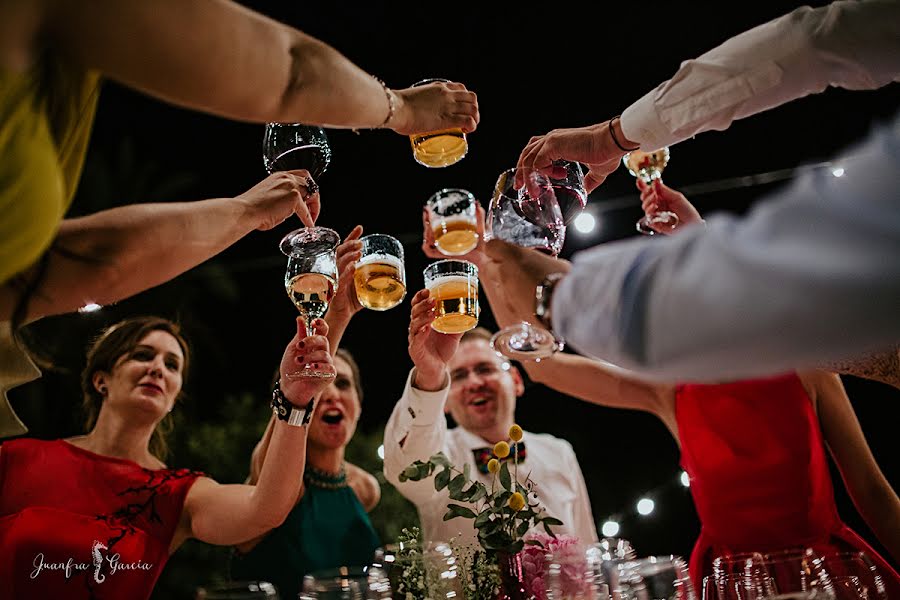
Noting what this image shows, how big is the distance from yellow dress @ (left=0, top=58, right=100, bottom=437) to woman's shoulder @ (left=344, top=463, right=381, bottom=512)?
192 cm

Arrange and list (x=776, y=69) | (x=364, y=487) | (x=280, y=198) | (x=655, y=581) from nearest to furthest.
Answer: (x=655, y=581), (x=776, y=69), (x=280, y=198), (x=364, y=487)

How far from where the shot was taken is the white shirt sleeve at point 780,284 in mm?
759

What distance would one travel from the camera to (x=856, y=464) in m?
1.90

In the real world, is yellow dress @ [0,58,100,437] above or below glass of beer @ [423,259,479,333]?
below

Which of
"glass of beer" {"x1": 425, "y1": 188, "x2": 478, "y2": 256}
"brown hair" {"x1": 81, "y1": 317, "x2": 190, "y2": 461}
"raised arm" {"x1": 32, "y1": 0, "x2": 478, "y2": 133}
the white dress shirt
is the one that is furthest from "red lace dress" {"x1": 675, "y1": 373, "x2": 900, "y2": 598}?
"brown hair" {"x1": 81, "y1": 317, "x2": 190, "y2": 461}

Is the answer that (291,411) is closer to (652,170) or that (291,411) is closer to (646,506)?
(652,170)

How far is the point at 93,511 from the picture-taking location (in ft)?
5.59

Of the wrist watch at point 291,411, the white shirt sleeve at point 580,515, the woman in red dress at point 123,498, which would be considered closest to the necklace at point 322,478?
the woman in red dress at point 123,498

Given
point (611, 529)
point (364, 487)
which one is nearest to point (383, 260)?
point (364, 487)

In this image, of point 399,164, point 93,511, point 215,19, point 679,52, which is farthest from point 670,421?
point 399,164

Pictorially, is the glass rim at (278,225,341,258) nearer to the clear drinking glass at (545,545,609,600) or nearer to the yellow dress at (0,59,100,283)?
the yellow dress at (0,59,100,283)

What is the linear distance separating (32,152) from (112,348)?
1.42 meters

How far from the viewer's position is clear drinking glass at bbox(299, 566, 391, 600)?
104cm

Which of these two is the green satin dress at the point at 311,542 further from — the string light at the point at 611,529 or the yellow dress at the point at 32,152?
the string light at the point at 611,529
